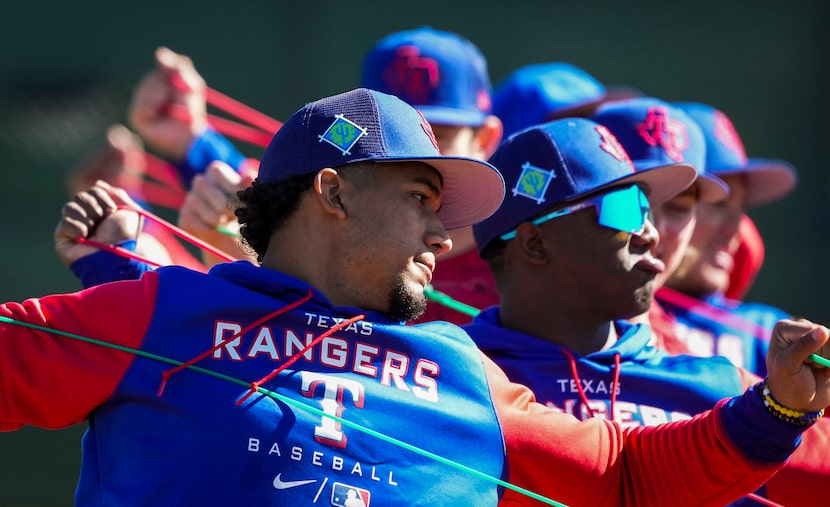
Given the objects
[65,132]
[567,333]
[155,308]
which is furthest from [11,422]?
[65,132]

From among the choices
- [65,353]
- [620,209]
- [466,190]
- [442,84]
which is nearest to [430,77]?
[442,84]

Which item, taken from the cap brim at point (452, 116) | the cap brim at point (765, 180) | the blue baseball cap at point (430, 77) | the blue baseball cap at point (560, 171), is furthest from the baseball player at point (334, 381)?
the cap brim at point (765, 180)

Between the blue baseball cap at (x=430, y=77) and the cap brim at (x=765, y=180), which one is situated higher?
the blue baseball cap at (x=430, y=77)

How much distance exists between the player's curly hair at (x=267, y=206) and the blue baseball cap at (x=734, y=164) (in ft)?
7.05

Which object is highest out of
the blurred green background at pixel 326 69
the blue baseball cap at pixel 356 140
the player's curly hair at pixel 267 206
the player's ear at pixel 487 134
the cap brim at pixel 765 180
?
the blue baseball cap at pixel 356 140

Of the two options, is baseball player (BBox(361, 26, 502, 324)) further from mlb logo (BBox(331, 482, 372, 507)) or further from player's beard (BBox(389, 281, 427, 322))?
mlb logo (BBox(331, 482, 372, 507))

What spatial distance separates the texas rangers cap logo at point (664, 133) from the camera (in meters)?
3.58

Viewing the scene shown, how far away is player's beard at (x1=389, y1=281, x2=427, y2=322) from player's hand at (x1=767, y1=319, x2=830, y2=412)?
0.66m

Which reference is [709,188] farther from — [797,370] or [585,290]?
[797,370]

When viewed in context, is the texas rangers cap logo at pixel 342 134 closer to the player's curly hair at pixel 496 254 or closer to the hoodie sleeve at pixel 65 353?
the hoodie sleeve at pixel 65 353

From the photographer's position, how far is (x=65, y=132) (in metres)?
6.61

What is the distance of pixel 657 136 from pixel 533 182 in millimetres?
657

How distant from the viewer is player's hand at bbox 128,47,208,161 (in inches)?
173

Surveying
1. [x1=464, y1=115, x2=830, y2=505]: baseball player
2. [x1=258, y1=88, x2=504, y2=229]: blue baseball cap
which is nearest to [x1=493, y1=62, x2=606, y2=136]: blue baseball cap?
[x1=464, y1=115, x2=830, y2=505]: baseball player
